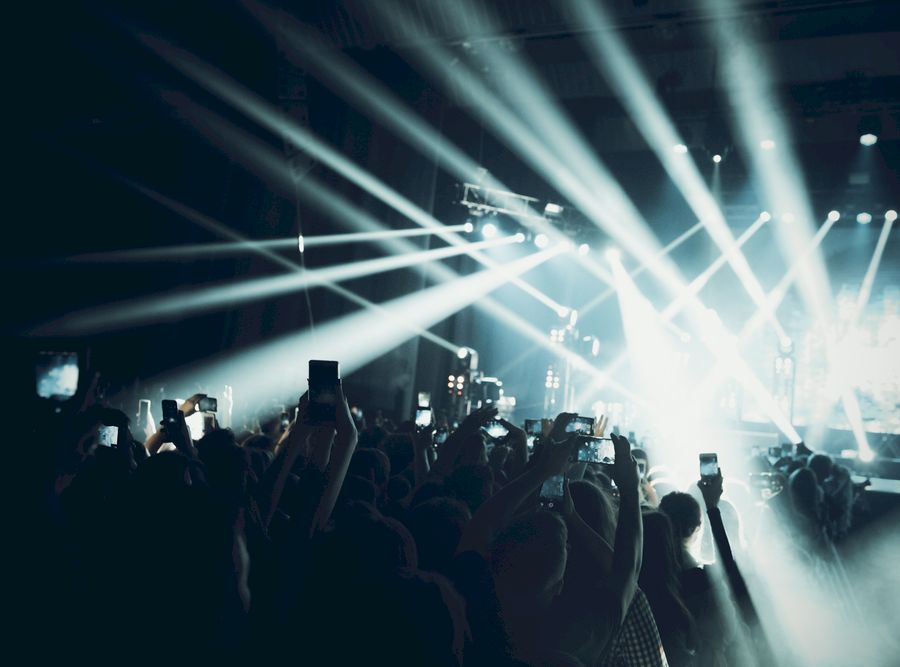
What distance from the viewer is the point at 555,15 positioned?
32.8 ft

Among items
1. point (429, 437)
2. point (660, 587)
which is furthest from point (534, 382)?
point (660, 587)

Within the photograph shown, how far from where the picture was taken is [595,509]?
2.64m

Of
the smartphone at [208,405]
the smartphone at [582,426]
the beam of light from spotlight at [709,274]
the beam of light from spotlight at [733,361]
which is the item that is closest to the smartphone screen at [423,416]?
the smartphone at [208,405]

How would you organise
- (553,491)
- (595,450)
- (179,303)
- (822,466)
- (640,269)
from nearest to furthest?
(553,491) < (595,450) < (822,466) < (179,303) < (640,269)

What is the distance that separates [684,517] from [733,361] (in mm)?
18408

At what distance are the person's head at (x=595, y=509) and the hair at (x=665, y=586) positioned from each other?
14 centimetres

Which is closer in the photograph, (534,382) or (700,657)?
(700,657)

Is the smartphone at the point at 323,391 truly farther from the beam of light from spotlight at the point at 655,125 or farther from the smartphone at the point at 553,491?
the beam of light from spotlight at the point at 655,125

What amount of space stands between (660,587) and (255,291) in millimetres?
8925

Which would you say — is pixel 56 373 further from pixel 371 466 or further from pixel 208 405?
pixel 371 466

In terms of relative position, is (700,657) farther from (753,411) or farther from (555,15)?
(753,411)

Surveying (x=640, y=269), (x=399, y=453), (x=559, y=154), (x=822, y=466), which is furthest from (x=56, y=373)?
(x=640, y=269)

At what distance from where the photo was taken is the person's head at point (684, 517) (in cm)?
290

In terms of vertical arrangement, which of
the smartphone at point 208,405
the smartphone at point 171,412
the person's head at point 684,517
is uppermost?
the smartphone at point 171,412
